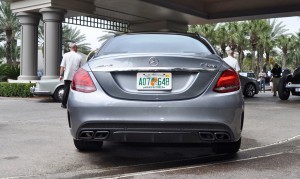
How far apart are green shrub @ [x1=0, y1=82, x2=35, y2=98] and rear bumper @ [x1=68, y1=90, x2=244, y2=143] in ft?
45.8

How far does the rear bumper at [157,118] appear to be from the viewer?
3707mm

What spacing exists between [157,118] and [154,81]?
1.21 ft

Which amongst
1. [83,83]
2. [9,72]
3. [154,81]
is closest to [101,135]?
[83,83]

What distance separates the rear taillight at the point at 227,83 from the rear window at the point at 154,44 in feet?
1.45

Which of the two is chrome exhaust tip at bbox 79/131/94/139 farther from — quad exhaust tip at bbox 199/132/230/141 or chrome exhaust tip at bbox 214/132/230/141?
chrome exhaust tip at bbox 214/132/230/141

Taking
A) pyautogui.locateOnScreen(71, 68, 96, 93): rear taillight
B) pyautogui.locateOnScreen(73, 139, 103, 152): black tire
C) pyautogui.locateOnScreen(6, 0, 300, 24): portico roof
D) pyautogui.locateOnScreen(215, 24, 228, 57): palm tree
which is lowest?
pyautogui.locateOnScreen(73, 139, 103, 152): black tire

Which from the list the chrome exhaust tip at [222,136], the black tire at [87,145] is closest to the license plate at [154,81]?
the chrome exhaust tip at [222,136]

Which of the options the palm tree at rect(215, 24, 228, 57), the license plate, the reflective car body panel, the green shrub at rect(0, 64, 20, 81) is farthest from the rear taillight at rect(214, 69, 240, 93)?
the palm tree at rect(215, 24, 228, 57)

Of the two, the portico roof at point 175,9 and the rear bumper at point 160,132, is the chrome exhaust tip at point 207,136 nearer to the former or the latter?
the rear bumper at point 160,132

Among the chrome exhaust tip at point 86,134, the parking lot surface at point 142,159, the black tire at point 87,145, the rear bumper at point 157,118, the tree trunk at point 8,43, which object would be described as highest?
the tree trunk at point 8,43

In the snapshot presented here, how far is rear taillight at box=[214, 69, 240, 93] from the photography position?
12.7ft

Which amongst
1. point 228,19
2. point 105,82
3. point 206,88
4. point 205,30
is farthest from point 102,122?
point 205,30

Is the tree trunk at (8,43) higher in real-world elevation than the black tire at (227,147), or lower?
higher

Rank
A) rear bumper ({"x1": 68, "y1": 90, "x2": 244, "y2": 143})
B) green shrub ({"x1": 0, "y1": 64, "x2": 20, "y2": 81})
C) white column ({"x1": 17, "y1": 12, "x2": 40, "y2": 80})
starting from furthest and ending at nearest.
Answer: green shrub ({"x1": 0, "y1": 64, "x2": 20, "y2": 81}) < white column ({"x1": 17, "y1": 12, "x2": 40, "y2": 80}) < rear bumper ({"x1": 68, "y1": 90, "x2": 244, "y2": 143})
